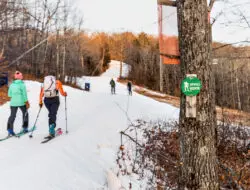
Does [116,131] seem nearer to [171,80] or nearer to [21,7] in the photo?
[21,7]

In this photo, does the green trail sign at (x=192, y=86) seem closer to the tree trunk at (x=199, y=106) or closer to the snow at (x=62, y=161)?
the tree trunk at (x=199, y=106)

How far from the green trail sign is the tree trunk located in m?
0.06

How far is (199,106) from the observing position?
7.02ft

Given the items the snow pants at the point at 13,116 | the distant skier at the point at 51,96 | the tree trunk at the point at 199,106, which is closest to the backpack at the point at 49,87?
the distant skier at the point at 51,96

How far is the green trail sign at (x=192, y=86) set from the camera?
2.12 meters

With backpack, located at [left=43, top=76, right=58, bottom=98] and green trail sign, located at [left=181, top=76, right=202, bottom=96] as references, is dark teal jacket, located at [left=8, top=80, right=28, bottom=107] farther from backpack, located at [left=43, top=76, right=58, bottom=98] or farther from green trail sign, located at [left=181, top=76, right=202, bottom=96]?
green trail sign, located at [left=181, top=76, right=202, bottom=96]

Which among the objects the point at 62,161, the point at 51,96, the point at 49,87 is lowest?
the point at 62,161

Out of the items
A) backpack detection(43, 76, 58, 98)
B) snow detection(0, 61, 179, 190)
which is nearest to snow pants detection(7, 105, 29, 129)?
snow detection(0, 61, 179, 190)

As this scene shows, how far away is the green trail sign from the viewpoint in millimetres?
2119

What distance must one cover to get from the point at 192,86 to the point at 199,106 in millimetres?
208

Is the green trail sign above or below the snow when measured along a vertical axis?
above

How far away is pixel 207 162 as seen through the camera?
2.16 metres

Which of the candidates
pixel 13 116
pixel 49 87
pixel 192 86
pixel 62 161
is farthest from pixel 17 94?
pixel 192 86

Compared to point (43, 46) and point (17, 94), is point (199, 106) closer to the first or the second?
point (17, 94)
